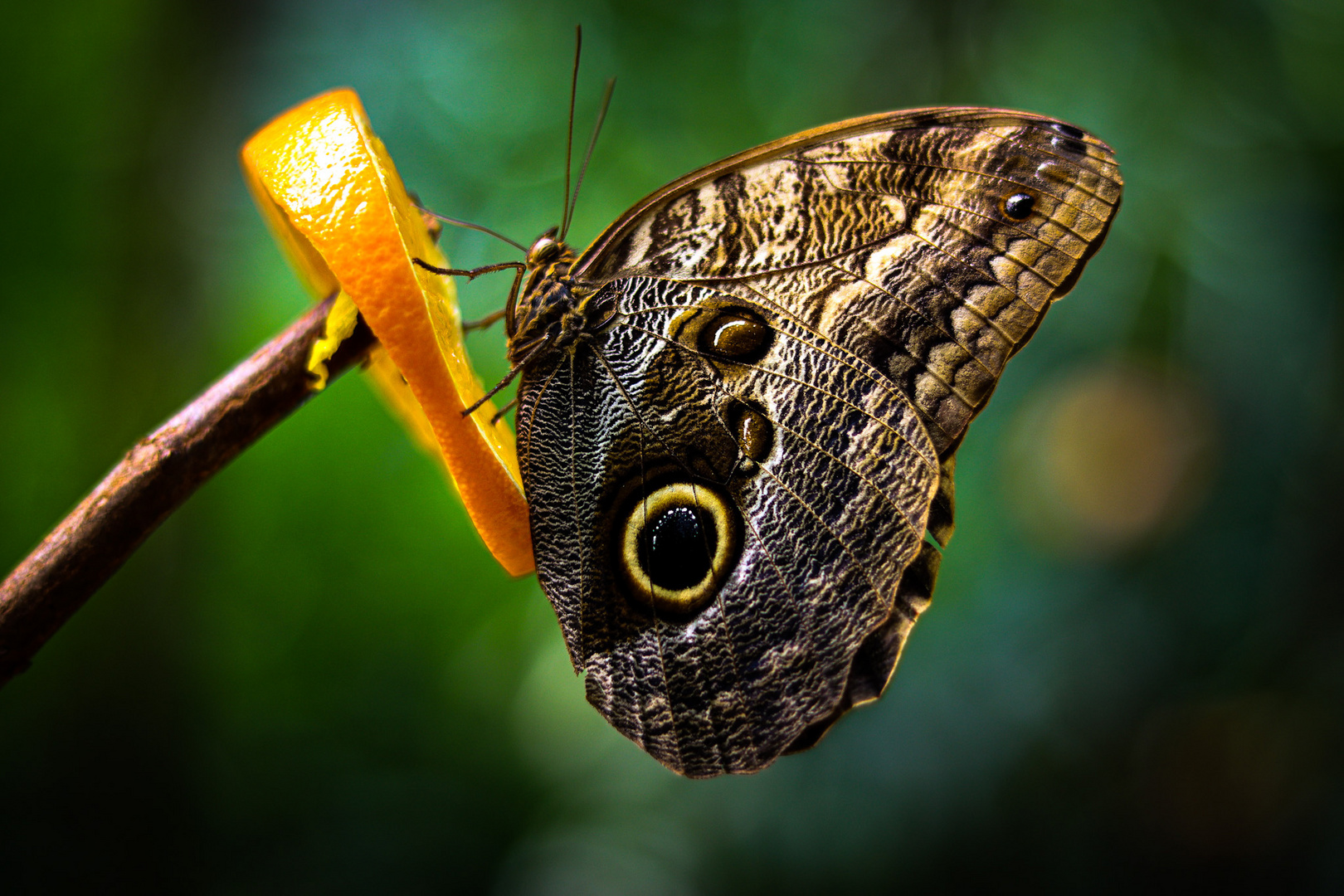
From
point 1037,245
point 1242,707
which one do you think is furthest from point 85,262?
point 1242,707

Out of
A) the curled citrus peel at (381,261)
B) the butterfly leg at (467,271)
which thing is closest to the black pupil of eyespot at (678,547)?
the curled citrus peel at (381,261)

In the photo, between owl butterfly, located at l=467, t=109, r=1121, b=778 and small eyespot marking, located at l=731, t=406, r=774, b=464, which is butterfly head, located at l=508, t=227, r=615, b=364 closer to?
owl butterfly, located at l=467, t=109, r=1121, b=778

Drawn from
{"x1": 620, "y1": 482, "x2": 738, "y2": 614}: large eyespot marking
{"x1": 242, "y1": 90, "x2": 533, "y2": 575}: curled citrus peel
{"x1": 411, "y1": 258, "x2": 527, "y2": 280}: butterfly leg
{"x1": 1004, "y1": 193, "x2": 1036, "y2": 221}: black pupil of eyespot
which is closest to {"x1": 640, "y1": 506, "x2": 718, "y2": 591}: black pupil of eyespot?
{"x1": 620, "y1": 482, "x2": 738, "y2": 614}: large eyespot marking

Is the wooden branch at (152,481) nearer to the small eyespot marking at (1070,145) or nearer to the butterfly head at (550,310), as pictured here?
the butterfly head at (550,310)

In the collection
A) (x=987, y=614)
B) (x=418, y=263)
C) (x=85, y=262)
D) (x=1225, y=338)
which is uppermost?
(x=85, y=262)

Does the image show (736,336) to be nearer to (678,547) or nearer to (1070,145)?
(678,547)

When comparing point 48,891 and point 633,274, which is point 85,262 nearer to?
point 48,891
